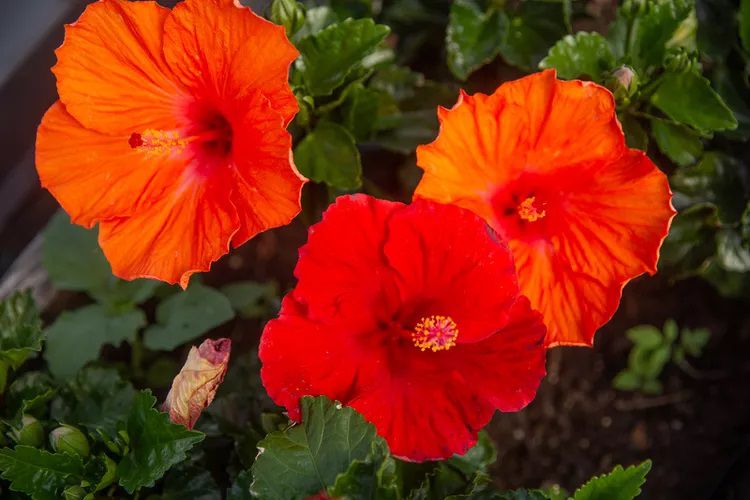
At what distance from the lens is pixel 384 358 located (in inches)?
48.7

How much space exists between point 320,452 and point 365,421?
3.3 inches

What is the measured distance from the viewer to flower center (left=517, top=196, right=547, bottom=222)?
127 cm

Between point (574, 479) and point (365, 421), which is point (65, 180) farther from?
point (574, 479)

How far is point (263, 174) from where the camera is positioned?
3.79ft

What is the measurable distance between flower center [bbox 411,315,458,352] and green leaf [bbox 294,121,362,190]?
32 cm

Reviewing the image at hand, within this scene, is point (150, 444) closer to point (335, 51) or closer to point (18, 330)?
point (18, 330)

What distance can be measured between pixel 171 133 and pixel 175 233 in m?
0.18

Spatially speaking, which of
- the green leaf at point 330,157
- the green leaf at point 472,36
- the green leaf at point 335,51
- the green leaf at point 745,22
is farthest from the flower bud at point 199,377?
the green leaf at point 745,22

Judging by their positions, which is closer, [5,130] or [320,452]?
[320,452]

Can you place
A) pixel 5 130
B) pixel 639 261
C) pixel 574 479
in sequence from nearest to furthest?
pixel 639 261, pixel 574 479, pixel 5 130

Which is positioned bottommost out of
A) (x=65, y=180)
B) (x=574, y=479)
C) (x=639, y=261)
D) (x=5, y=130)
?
(x=574, y=479)

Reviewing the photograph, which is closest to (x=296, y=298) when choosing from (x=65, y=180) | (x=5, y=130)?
(x=65, y=180)

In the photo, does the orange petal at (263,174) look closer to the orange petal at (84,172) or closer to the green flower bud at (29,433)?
the orange petal at (84,172)

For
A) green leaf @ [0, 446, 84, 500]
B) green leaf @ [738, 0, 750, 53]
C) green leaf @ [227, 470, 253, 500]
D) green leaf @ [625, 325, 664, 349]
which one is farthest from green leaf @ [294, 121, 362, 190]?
green leaf @ [625, 325, 664, 349]
